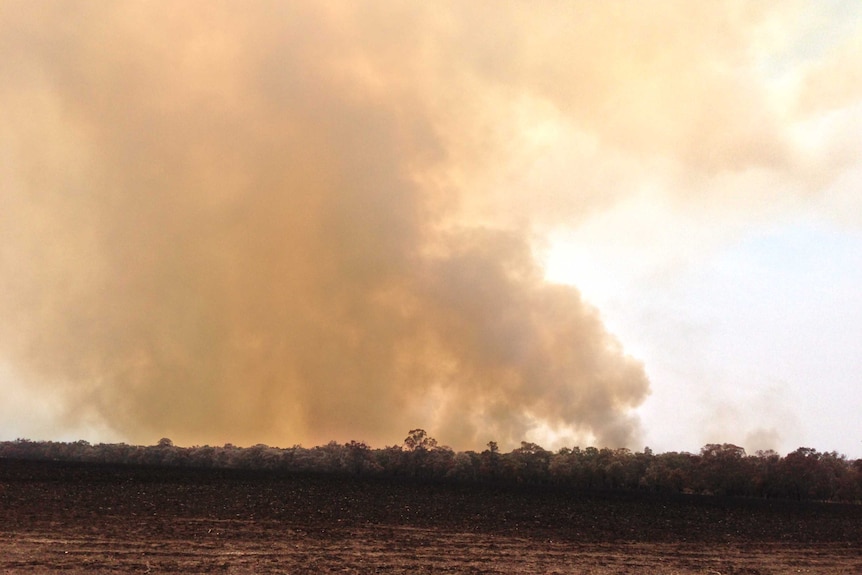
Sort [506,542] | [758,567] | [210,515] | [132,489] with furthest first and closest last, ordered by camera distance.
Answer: [132,489]
[210,515]
[506,542]
[758,567]

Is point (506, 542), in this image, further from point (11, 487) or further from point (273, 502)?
point (11, 487)

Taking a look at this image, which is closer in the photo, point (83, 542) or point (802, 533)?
point (83, 542)

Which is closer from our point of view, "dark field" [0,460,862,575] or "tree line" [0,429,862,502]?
"dark field" [0,460,862,575]

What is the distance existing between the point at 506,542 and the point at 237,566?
55.0 ft

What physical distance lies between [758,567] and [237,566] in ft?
95.7

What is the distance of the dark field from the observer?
1166 inches

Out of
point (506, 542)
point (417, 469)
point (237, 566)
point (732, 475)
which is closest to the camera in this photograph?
point (237, 566)

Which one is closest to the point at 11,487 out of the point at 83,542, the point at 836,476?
the point at 83,542

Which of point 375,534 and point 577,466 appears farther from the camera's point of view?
point 577,466

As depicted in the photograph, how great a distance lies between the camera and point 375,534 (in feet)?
123

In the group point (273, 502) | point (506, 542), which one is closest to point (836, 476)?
point (506, 542)

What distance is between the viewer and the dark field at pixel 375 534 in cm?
2961

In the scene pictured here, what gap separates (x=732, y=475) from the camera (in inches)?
3807

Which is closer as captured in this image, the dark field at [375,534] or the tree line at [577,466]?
the dark field at [375,534]
